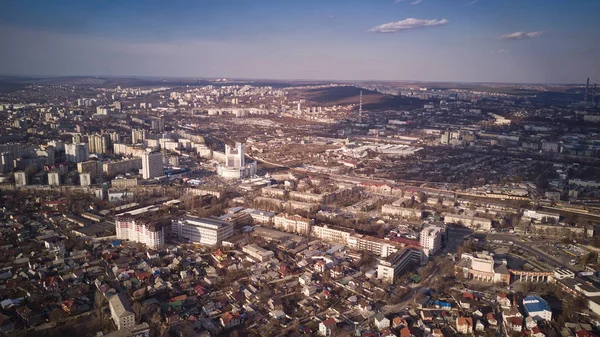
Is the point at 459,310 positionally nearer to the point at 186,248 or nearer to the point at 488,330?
the point at 488,330

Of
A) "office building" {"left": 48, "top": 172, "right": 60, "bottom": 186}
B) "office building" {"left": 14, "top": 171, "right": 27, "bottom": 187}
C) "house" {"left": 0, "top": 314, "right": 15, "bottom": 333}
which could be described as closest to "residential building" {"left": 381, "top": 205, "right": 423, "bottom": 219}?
"house" {"left": 0, "top": 314, "right": 15, "bottom": 333}

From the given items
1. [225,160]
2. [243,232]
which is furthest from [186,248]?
[225,160]

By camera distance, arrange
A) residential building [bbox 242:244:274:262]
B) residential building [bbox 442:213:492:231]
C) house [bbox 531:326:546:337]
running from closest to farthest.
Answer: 1. house [bbox 531:326:546:337]
2. residential building [bbox 242:244:274:262]
3. residential building [bbox 442:213:492:231]

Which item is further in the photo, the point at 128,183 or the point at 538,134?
the point at 538,134

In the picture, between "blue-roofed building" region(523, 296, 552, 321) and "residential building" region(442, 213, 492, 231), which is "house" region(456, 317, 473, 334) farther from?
"residential building" region(442, 213, 492, 231)

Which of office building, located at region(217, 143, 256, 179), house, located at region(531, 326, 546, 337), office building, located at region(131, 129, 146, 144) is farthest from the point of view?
office building, located at region(131, 129, 146, 144)

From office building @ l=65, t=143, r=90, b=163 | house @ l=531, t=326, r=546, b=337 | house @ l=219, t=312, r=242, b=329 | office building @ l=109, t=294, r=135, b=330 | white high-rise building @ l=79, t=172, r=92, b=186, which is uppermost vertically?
office building @ l=65, t=143, r=90, b=163

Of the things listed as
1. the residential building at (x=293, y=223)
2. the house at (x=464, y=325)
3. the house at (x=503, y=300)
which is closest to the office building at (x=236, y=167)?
the residential building at (x=293, y=223)
